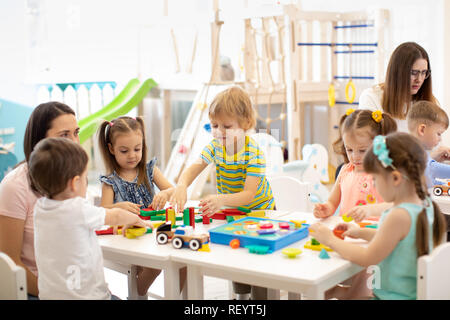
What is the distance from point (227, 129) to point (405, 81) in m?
1.00

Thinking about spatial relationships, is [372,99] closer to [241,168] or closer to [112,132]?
[241,168]

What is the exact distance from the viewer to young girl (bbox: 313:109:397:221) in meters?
1.87

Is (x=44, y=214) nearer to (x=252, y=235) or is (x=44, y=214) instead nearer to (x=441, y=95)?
(x=252, y=235)

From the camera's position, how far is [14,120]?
5492mm

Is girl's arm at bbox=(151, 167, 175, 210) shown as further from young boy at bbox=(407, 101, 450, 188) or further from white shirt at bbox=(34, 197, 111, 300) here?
young boy at bbox=(407, 101, 450, 188)

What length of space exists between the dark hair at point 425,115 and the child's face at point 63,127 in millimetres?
1357

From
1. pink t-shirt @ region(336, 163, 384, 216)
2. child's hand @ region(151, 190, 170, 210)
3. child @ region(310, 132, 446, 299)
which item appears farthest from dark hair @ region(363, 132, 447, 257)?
child's hand @ region(151, 190, 170, 210)

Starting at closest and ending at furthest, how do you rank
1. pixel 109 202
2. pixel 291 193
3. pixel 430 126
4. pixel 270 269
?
pixel 270 269 → pixel 109 202 → pixel 430 126 → pixel 291 193

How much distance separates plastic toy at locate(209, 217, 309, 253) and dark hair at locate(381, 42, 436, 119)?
113cm

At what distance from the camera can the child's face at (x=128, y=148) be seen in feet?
6.46

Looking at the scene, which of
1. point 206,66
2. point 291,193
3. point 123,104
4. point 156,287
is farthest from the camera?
point 206,66

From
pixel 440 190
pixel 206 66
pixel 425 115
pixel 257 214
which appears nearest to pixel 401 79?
pixel 425 115

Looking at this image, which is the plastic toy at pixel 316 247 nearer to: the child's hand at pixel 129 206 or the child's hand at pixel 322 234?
the child's hand at pixel 322 234

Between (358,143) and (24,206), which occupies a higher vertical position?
(358,143)
